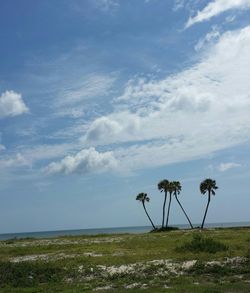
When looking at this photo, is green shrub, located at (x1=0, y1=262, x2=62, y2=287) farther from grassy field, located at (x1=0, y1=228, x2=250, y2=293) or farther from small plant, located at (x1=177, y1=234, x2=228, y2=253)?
small plant, located at (x1=177, y1=234, x2=228, y2=253)

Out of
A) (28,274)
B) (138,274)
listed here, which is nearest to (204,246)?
(138,274)

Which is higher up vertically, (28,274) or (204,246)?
(204,246)

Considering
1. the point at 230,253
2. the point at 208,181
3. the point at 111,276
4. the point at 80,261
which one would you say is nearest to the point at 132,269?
the point at 111,276

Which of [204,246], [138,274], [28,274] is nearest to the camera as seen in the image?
[138,274]

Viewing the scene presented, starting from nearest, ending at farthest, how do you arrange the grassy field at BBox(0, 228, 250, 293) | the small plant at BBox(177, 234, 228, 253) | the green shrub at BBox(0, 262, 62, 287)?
the grassy field at BBox(0, 228, 250, 293), the green shrub at BBox(0, 262, 62, 287), the small plant at BBox(177, 234, 228, 253)

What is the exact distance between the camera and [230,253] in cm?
3569

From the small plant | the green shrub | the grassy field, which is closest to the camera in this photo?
the grassy field

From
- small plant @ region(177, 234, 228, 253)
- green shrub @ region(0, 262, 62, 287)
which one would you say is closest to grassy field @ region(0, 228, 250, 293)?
green shrub @ region(0, 262, 62, 287)

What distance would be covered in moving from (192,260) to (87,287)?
31.5ft

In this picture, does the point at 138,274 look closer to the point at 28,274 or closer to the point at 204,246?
the point at 28,274

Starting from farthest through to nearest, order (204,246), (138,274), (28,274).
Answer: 1. (204,246)
2. (28,274)
3. (138,274)

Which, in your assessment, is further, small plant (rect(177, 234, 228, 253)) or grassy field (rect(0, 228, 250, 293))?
small plant (rect(177, 234, 228, 253))

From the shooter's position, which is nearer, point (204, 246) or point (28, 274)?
point (28, 274)

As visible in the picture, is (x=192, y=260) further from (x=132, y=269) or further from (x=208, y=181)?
(x=208, y=181)
